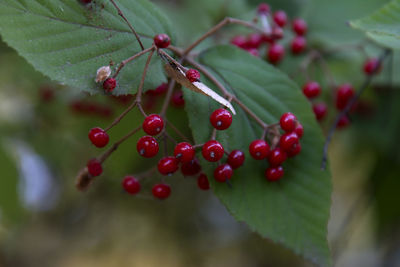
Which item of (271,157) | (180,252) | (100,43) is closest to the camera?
(100,43)

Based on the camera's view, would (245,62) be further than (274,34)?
No

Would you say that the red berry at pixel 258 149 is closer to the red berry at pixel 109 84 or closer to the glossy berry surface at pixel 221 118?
the glossy berry surface at pixel 221 118

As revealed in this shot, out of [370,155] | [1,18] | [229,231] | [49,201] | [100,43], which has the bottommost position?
[370,155]

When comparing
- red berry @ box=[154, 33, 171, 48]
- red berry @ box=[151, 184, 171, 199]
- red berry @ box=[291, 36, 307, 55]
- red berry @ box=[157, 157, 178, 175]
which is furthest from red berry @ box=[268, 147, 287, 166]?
red berry @ box=[291, 36, 307, 55]

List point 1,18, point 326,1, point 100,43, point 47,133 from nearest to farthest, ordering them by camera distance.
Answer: point 1,18, point 100,43, point 326,1, point 47,133

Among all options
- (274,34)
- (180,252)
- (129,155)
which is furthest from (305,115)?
(180,252)

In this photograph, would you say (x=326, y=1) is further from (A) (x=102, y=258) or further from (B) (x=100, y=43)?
(A) (x=102, y=258)

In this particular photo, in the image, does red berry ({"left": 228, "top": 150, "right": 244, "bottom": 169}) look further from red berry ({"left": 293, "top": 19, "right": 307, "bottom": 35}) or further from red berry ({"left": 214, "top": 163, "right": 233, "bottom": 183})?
red berry ({"left": 293, "top": 19, "right": 307, "bottom": 35})
